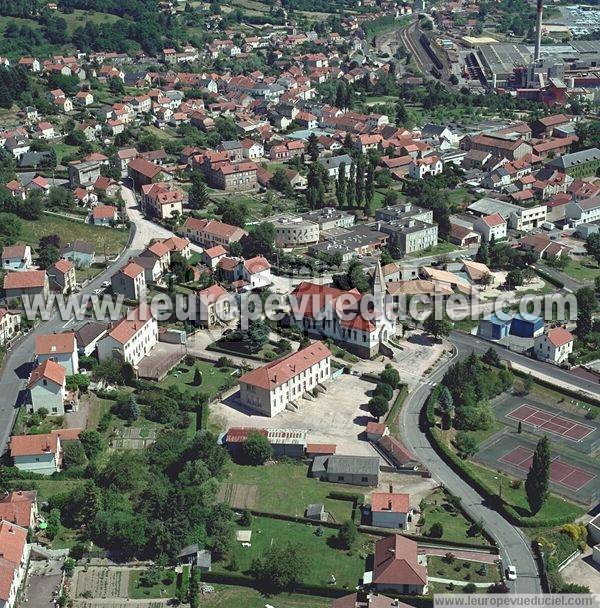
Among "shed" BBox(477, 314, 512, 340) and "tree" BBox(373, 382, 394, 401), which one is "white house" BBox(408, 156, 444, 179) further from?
"tree" BBox(373, 382, 394, 401)

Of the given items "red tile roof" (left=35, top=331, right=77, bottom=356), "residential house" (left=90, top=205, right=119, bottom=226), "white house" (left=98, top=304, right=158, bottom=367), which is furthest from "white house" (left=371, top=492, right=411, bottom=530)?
"residential house" (left=90, top=205, right=119, bottom=226)

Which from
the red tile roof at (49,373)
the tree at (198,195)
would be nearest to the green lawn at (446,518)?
the red tile roof at (49,373)

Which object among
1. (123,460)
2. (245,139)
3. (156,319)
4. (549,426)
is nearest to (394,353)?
(549,426)

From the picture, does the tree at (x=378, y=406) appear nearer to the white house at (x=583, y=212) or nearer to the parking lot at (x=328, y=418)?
the parking lot at (x=328, y=418)

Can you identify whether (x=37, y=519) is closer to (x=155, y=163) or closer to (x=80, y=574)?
(x=80, y=574)

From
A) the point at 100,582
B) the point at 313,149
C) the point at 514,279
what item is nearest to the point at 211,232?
the point at 514,279

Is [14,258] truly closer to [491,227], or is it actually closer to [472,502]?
[491,227]
